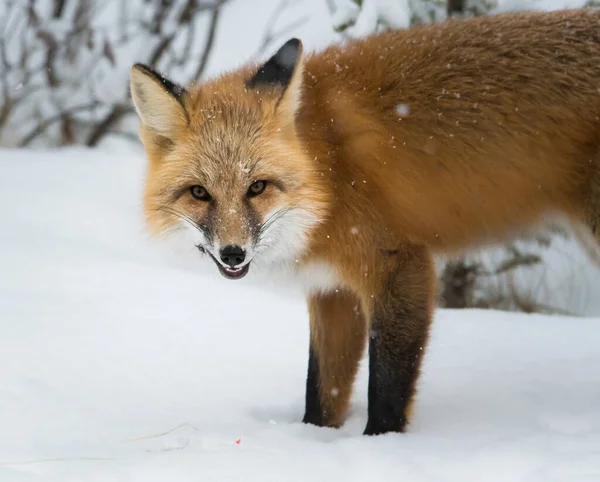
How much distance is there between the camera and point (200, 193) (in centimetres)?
282

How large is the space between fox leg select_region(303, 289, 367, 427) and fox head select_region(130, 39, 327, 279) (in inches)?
25.1

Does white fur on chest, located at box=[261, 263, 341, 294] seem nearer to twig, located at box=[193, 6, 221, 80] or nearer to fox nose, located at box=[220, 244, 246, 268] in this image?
fox nose, located at box=[220, 244, 246, 268]

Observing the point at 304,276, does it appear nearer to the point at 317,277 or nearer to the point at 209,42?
the point at 317,277

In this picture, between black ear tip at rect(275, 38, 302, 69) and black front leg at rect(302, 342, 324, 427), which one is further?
black front leg at rect(302, 342, 324, 427)

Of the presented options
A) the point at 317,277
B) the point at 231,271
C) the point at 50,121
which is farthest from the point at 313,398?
the point at 50,121

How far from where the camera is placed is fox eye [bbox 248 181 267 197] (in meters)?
2.81

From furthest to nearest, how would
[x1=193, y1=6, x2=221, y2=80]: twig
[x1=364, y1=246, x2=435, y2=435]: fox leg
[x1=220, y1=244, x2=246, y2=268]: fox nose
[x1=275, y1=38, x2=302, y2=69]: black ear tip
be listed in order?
[x1=193, y1=6, x2=221, y2=80]: twig
[x1=364, y1=246, x2=435, y2=435]: fox leg
[x1=275, y1=38, x2=302, y2=69]: black ear tip
[x1=220, y1=244, x2=246, y2=268]: fox nose

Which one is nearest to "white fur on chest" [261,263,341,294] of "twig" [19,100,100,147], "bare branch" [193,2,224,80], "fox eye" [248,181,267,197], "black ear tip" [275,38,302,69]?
"fox eye" [248,181,267,197]

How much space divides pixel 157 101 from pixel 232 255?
0.72 meters

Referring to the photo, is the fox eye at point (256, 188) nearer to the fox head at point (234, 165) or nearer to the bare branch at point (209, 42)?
the fox head at point (234, 165)

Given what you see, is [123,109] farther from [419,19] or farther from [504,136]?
[504,136]

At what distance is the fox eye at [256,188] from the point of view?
111 inches

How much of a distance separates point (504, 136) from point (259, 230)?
121 cm

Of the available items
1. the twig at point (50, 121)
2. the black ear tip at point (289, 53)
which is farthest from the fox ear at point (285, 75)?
the twig at point (50, 121)
